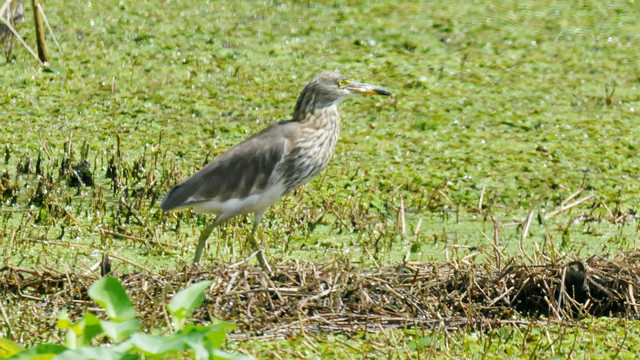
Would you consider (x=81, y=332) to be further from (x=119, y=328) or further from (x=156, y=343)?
(x=156, y=343)

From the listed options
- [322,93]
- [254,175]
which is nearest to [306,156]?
[254,175]

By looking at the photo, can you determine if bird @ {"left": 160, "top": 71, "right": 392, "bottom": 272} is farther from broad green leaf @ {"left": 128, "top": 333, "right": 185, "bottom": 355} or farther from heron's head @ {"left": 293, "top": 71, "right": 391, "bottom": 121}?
broad green leaf @ {"left": 128, "top": 333, "right": 185, "bottom": 355}

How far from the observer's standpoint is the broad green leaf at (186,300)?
2.20 metres

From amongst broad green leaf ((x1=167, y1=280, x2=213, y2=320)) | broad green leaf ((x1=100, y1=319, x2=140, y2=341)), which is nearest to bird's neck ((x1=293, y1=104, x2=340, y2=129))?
broad green leaf ((x1=167, y1=280, x2=213, y2=320))

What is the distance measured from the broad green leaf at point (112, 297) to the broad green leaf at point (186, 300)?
88mm

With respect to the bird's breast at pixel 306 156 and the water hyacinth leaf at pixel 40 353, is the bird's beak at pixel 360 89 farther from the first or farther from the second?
the water hyacinth leaf at pixel 40 353

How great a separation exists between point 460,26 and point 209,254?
432 centimetres

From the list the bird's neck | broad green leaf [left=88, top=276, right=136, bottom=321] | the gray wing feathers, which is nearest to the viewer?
broad green leaf [left=88, top=276, right=136, bottom=321]

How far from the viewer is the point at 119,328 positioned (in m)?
2.09

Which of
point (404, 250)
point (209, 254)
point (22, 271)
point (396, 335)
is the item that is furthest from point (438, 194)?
point (22, 271)

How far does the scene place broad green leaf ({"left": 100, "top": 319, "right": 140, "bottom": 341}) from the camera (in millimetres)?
2082

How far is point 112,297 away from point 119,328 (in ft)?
0.41

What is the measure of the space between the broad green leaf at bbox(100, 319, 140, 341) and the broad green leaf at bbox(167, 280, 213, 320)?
115 mm

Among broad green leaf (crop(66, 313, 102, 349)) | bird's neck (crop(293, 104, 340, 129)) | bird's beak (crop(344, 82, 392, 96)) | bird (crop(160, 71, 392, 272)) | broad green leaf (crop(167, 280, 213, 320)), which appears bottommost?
bird (crop(160, 71, 392, 272))
